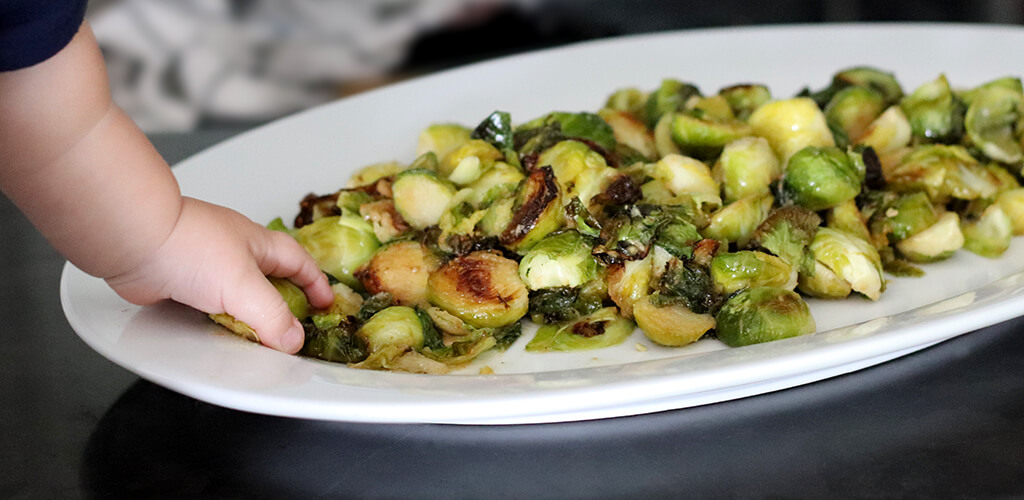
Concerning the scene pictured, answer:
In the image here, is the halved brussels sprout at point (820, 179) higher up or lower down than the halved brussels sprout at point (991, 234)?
higher up

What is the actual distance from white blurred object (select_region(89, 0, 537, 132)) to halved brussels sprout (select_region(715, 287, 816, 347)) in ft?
9.85

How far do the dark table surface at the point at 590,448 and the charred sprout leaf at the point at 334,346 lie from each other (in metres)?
0.08

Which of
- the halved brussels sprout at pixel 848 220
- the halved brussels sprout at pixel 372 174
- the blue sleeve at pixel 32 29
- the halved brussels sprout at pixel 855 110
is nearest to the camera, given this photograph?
the blue sleeve at pixel 32 29

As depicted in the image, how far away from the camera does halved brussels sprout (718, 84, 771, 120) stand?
1585 millimetres

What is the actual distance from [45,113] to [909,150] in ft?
3.87

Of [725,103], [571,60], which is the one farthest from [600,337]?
[571,60]

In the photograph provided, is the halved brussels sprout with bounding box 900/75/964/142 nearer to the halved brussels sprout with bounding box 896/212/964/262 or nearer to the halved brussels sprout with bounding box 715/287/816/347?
the halved brussels sprout with bounding box 896/212/964/262

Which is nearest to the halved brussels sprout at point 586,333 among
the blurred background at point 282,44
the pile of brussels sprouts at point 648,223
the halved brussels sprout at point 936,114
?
the pile of brussels sprouts at point 648,223

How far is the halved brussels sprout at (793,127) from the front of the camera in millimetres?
1426

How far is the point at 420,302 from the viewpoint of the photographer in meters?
1.24

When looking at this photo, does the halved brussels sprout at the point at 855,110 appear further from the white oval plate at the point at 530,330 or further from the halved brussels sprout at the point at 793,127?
the white oval plate at the point at 530,330

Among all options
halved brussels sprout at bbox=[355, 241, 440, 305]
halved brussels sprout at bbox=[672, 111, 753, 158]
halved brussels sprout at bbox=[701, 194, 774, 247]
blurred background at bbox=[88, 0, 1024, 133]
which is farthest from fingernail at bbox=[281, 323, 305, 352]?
blurred background at bbox=[88, 0, 1024, 133]

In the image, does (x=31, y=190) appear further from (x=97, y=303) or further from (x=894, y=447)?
(x=894, y=447)

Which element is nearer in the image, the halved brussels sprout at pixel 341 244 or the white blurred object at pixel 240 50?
the halved brussels sprout at pixel 341 244
